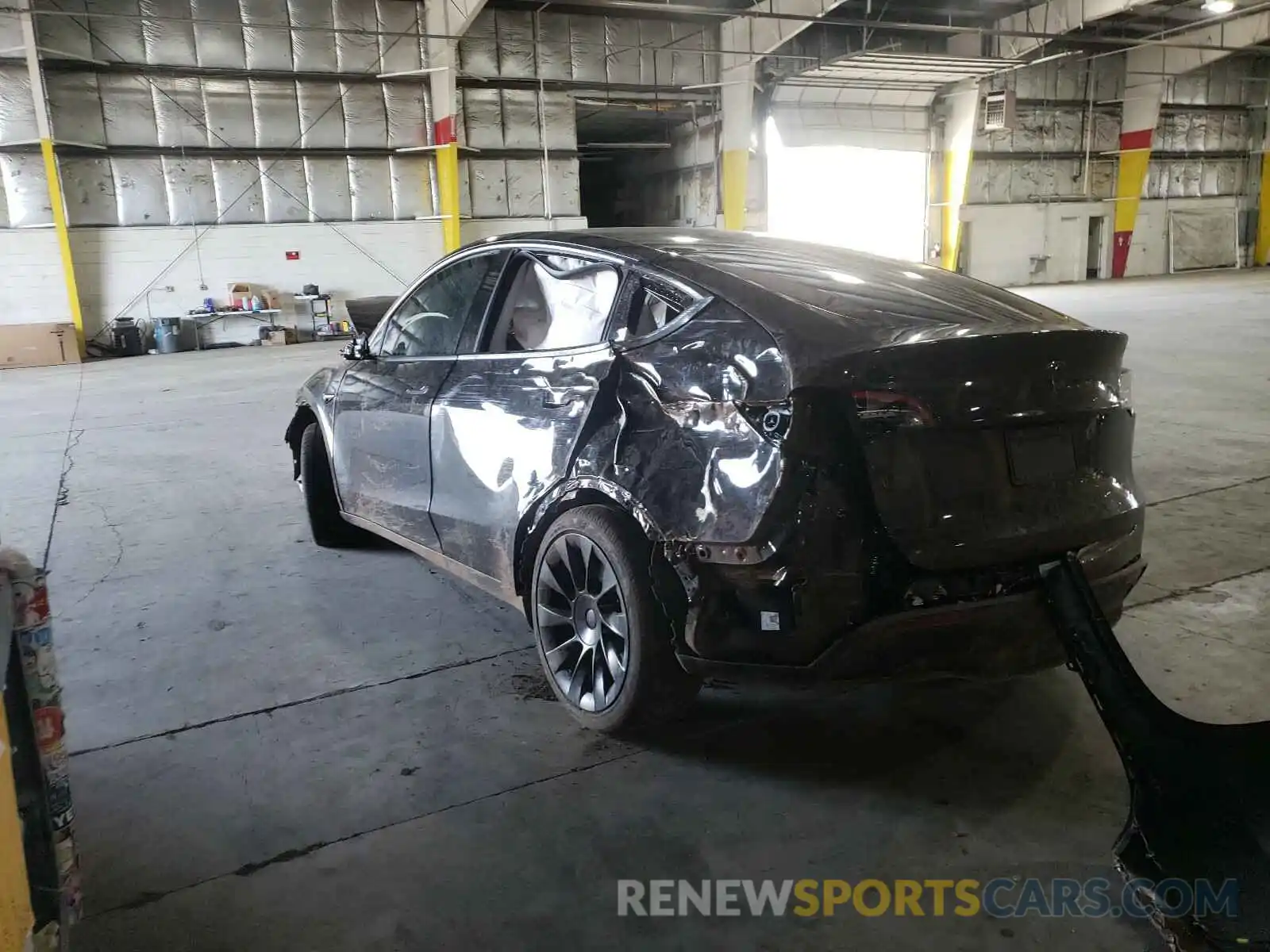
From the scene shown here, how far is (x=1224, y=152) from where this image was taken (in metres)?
28.6

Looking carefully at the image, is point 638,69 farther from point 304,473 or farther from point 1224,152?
point 1224,152

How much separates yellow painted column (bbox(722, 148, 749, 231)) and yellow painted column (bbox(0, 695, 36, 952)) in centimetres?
1954

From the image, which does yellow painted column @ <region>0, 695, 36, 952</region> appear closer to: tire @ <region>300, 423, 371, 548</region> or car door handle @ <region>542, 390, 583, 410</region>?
car door handle @ <region>542, 390, 583, 410</region>

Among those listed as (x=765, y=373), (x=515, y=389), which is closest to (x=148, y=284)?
(x=515, y=389)

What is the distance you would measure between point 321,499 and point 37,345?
13.4m

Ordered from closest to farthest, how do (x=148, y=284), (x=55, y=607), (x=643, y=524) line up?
(x=643, y=524) < (x=55, y=607) < (x=148, y=284)

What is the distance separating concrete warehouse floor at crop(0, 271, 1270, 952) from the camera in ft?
6.67

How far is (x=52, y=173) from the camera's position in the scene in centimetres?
1488

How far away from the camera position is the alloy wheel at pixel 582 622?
2660 millimetres

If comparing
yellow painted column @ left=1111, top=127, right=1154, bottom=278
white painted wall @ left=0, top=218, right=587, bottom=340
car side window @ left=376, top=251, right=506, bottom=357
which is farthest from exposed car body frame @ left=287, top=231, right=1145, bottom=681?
yellow painted column @ left=1111, top=127, right=1154, bottom=278

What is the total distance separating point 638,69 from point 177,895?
19.8 metres

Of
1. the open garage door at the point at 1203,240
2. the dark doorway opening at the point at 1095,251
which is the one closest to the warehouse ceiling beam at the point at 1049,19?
the dark doorway opening at the point at 1095,251

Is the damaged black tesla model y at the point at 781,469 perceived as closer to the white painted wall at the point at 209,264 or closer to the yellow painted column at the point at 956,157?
the white painted wall at the point at 209,264

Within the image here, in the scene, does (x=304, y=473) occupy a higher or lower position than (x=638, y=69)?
lower
